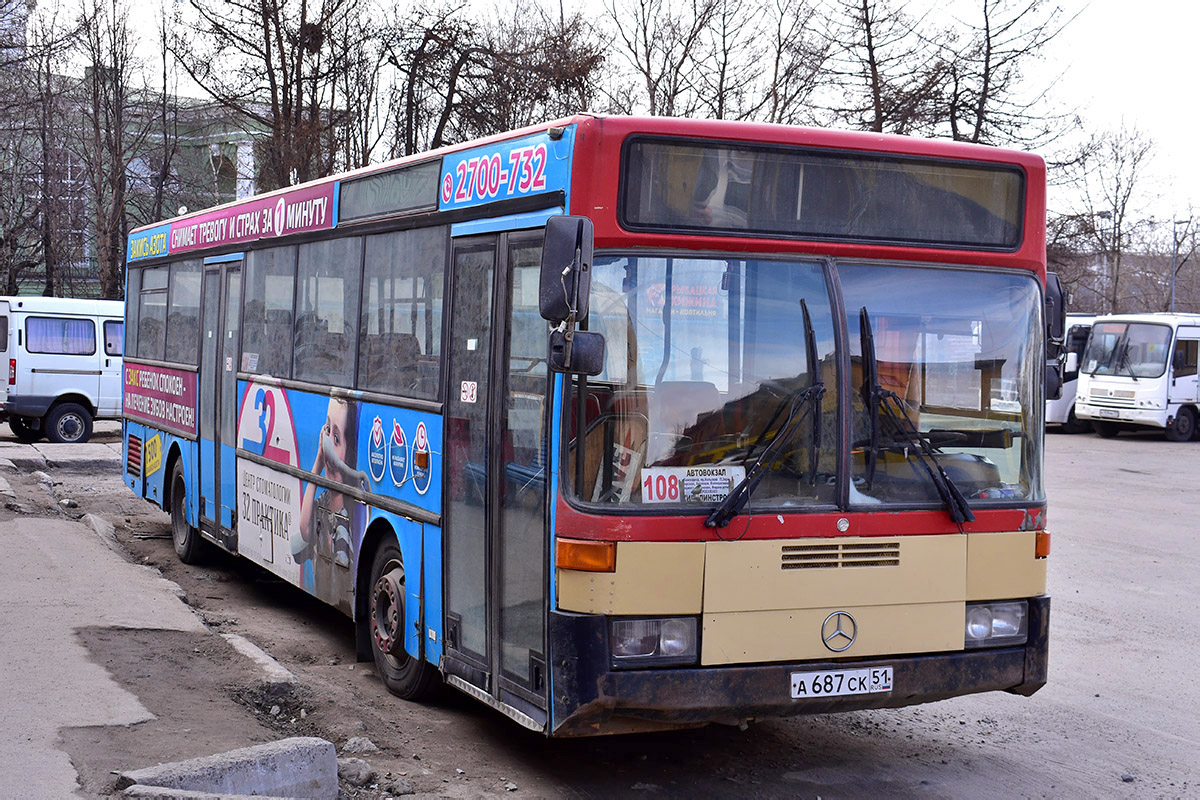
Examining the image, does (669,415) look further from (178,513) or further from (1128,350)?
(1128,350)

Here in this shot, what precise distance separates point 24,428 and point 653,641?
21948 millimetres

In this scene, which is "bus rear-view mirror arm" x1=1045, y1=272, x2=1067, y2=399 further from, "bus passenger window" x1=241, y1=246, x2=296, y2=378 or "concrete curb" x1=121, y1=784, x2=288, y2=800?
"bus passenger window" x1=241, y1=246, x2=296, y2=378

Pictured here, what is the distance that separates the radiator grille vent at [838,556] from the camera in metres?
5.10

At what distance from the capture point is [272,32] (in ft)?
74.3

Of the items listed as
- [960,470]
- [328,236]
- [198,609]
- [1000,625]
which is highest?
[328,236]

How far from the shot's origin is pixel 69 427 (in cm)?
2331

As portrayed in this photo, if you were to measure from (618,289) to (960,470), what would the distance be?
5.77 feet

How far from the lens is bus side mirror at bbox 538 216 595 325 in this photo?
15.4ft

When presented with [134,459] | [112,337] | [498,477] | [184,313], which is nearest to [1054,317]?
[498,477]

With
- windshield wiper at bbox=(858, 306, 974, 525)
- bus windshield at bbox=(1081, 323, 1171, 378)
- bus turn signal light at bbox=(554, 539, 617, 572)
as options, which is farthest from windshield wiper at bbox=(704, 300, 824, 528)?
bus windshield at bbox=(1081, 323, 1171, 378)

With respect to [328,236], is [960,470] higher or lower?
lower

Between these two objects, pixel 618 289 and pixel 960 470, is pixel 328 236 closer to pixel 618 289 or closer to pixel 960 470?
pixel 618 289

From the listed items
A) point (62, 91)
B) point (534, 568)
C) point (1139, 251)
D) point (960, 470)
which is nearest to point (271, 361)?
point (534, 568)

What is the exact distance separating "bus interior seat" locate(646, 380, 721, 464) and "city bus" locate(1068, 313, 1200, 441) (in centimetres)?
2834
